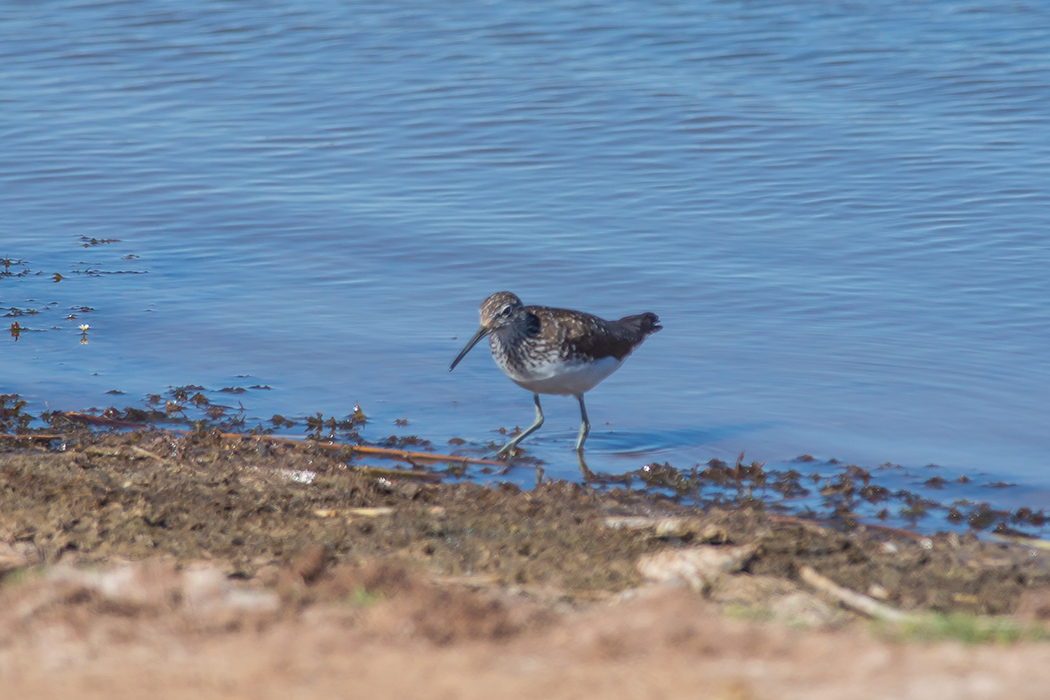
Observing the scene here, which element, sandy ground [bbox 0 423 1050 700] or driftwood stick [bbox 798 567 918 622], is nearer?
sandy ground [bbox 0 423 1050 700]

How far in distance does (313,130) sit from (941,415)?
962cm

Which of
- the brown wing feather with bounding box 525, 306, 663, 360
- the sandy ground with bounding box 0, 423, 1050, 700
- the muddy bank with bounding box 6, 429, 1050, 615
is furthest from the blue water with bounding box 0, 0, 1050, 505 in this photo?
the sandy ground with bounding box 0, 423, 1050, 700

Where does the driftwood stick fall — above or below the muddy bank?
below

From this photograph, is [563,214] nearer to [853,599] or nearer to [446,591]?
[853,599]

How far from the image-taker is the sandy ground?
3578 mm

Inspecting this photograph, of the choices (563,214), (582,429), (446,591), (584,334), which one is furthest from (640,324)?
(446,591)

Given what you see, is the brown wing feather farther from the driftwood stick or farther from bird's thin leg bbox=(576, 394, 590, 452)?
the driftwood stick

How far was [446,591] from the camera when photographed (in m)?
4.43

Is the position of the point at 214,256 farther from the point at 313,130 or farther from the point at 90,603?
the point at 90,603

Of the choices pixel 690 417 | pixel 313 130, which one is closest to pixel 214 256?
pixel 313 130

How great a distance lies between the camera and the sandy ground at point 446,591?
358 cm

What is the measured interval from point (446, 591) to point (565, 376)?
133 inches

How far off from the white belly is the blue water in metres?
0.45

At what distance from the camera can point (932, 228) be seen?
11836mm
